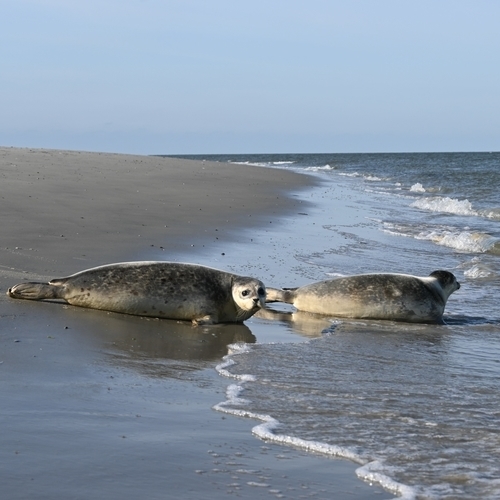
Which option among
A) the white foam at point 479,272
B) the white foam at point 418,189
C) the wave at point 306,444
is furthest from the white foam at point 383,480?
the white foam at point 418,189

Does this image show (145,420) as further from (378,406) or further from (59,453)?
(378,406)

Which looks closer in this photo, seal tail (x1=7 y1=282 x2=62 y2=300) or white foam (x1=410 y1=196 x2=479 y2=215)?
seal tail (x1=7 y1=282 x2=62 y2=300)

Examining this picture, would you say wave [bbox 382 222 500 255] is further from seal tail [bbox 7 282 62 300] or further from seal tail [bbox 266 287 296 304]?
seal tail [bbox 7 282 62 300]

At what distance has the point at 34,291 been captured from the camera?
20.4 feet

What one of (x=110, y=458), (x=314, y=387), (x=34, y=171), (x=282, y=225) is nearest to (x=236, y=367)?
(x=314, y=387)

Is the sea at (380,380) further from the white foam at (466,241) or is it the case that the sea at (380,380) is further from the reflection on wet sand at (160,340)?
the white foam at (466,241)

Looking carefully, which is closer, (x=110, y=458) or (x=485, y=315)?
(x=110, y=458)

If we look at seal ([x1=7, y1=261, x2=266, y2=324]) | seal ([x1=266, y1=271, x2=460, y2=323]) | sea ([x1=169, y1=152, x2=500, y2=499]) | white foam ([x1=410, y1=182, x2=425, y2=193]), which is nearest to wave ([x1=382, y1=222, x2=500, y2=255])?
sea ([x1=169, y1=152, x2=500, y2=499])

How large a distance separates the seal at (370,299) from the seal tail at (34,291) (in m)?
1.68

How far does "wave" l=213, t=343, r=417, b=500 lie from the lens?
3170 mm

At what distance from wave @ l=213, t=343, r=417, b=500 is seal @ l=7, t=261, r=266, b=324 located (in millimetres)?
1780

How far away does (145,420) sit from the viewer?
12.3 ft

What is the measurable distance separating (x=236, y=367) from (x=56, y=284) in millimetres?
1885

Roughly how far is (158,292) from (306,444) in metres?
2.91
